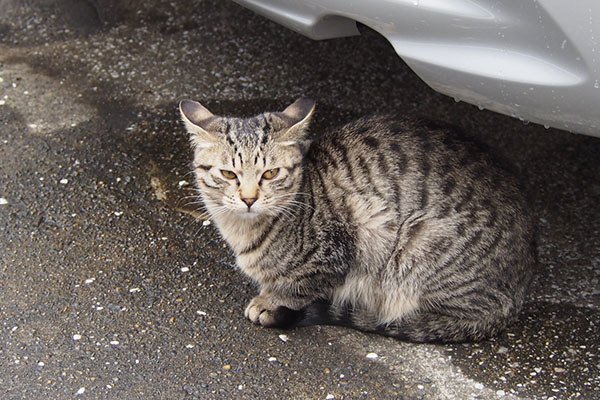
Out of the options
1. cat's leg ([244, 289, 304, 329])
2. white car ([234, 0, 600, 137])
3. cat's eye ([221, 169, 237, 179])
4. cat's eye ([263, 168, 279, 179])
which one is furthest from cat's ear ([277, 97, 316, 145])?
cat's leg ([244, 289, 304, 329])

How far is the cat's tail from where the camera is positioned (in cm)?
302

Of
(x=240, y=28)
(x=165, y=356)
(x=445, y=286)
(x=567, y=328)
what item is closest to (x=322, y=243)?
(x=445, y=286)

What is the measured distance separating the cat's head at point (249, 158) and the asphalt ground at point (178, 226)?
1.66ft

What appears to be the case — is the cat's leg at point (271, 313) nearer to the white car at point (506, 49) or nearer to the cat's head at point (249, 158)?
the cat's head at point (249, 158)

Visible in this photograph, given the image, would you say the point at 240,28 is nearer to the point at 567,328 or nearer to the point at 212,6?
the point at 212,6

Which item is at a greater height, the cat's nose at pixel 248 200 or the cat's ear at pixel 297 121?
the cat's ear at pixel 297 121

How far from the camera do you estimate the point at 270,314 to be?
121 inches

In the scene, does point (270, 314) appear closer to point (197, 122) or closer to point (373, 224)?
point (373, 224)

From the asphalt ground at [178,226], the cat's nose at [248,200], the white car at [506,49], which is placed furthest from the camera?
the cat's nose at [248,200]

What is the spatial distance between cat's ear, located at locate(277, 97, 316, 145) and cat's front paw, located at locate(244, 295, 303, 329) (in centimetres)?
71

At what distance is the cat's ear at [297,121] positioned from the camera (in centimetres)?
307

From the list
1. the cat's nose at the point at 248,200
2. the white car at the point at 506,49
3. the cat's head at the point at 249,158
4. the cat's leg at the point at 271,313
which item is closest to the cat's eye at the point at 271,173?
the cat's head at the point at 249,158

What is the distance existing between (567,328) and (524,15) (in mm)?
1403

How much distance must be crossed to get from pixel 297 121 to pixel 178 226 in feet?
3.11
